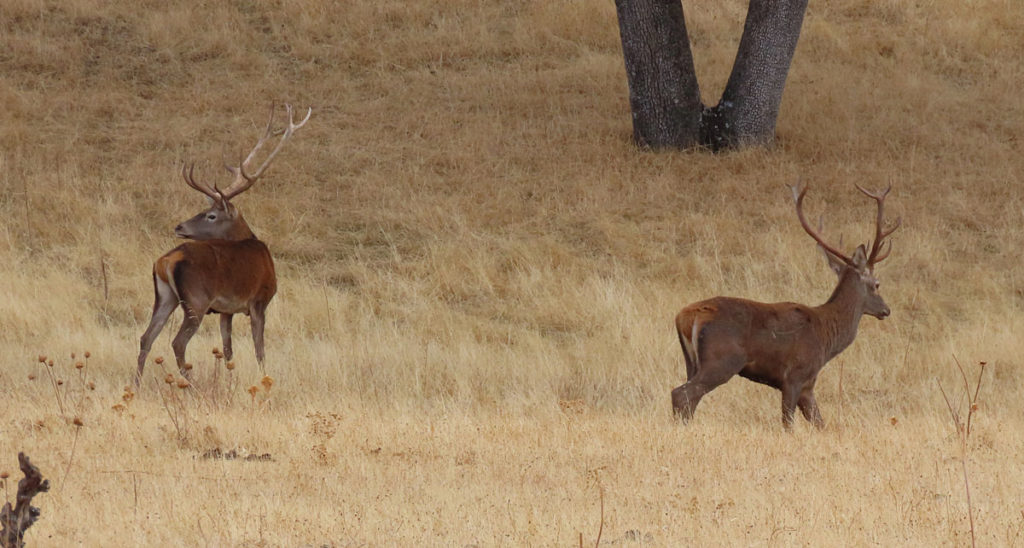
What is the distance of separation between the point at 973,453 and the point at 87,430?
15.8ft

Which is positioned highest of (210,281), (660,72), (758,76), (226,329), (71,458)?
(71,458)

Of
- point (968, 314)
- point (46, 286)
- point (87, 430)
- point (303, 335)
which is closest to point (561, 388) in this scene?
point (303, 335)

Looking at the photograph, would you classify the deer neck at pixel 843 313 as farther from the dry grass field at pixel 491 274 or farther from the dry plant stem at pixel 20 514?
the dry plant stem at pixel 20 514

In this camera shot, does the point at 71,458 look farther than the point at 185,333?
No

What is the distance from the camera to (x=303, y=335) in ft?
34.1

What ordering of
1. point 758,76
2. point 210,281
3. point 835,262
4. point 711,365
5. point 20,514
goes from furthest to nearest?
point 758,76
point 210,281
point 835,262
point 711,365
point 20,514

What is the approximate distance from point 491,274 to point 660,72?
4.43 metres

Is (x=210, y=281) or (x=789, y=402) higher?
(x=210, y=281)

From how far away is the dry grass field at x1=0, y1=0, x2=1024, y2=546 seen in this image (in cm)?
591

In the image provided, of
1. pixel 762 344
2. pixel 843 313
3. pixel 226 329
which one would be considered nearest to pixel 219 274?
pixel 226 329

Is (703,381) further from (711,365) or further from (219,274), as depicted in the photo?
(219,274)

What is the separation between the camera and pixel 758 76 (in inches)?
598

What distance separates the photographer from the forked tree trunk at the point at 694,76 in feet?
49.7

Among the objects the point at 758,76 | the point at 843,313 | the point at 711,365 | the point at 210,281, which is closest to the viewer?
the point at 711,365
